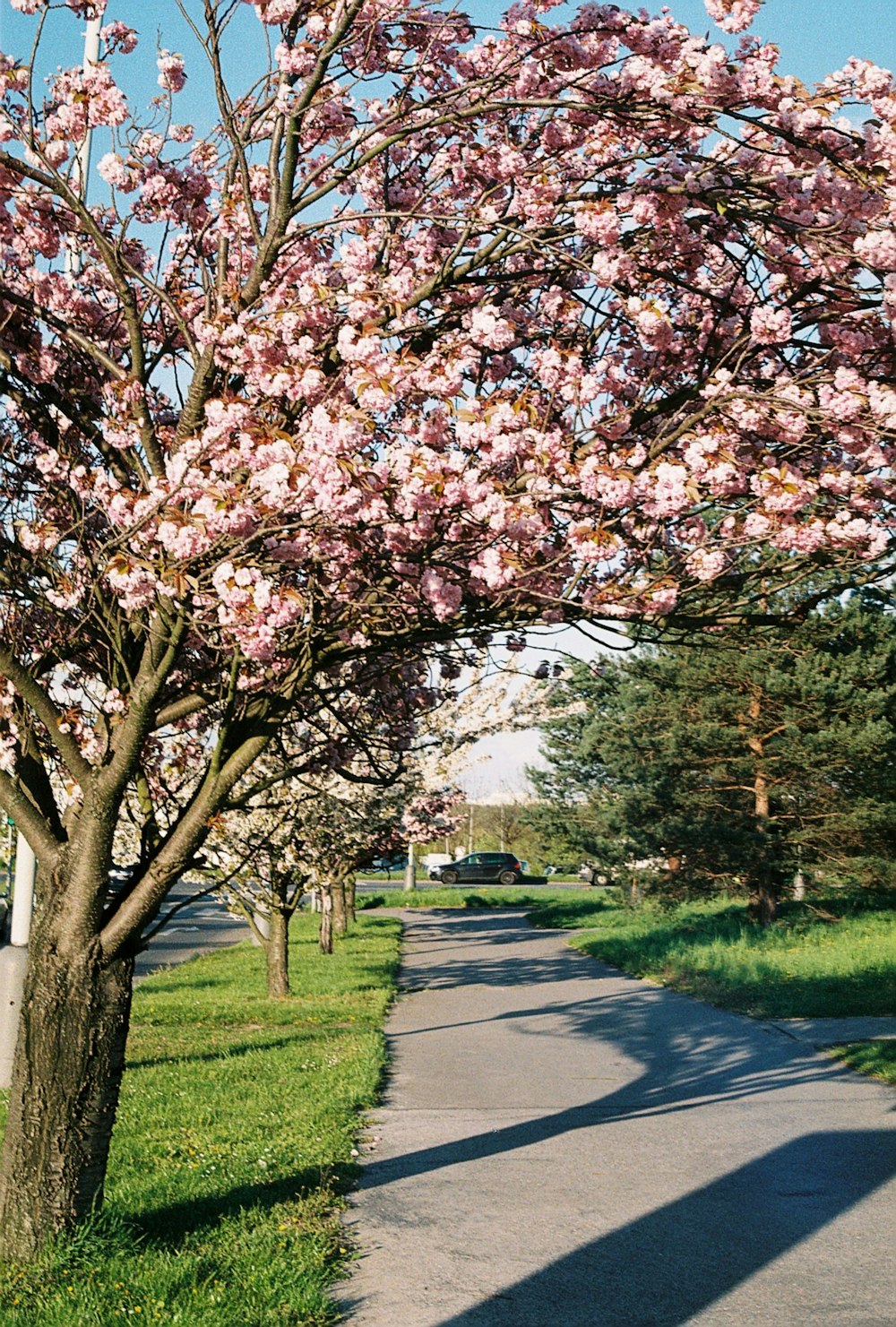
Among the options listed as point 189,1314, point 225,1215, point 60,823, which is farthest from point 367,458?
point 225,1215

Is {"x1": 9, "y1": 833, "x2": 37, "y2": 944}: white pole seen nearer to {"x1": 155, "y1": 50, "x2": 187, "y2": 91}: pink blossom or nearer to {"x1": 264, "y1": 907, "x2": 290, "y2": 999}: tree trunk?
{"x1": 264, "y1": 907, "x2": 290, "y2": 999}: tree trunk

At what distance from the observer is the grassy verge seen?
5098 millimetres

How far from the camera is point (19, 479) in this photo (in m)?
6.35

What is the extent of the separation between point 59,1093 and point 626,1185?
11.3ft

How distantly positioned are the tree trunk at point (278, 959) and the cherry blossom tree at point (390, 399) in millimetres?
11089

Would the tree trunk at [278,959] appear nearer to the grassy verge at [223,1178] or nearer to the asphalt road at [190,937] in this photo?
the grassy verge at [223,1178]

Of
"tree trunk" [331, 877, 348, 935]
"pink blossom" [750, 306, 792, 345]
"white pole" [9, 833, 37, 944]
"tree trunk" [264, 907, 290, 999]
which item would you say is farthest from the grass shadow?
"tree trunk" [331, 877, 348, 935]

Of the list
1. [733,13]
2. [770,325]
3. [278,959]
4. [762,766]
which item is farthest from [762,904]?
[733,13]

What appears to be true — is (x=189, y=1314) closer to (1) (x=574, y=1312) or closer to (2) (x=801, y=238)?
(1) (x=574, y=1312)

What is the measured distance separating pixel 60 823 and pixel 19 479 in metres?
1.75

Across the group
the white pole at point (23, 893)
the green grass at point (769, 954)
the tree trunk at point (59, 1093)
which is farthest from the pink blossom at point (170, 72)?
the green grass at point (769, 954)

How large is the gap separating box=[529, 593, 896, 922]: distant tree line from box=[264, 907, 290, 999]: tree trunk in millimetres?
6904

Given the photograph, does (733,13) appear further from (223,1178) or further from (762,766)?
(762,766)

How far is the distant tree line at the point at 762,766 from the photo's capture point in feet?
73.5
